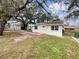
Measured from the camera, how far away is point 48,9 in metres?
25.4

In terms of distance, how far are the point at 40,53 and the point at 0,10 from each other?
11138 mm

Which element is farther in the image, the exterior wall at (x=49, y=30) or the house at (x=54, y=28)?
the house at (x=54, y=28)

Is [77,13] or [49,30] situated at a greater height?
[77,13]

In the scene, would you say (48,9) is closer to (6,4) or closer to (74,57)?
(6,4)

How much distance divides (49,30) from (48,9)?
14.0 m

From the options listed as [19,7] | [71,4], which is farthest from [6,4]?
[71,4]

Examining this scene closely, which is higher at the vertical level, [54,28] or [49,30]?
[54,28]

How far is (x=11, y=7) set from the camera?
22297mm

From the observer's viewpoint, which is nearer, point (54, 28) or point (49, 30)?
point (54, 28)

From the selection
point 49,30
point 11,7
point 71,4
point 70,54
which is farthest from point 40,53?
point 49,30

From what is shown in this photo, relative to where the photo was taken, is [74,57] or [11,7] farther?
A: [11,7]

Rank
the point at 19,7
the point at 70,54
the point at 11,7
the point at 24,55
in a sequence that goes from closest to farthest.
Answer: the point at 24,55
the point at 70,54
the point at 11,7
the point at 19,7

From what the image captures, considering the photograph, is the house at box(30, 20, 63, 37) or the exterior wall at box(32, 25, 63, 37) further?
the house at box(30, 20, 63, 37)

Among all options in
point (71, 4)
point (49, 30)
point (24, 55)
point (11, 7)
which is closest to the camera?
point (24, 55)
